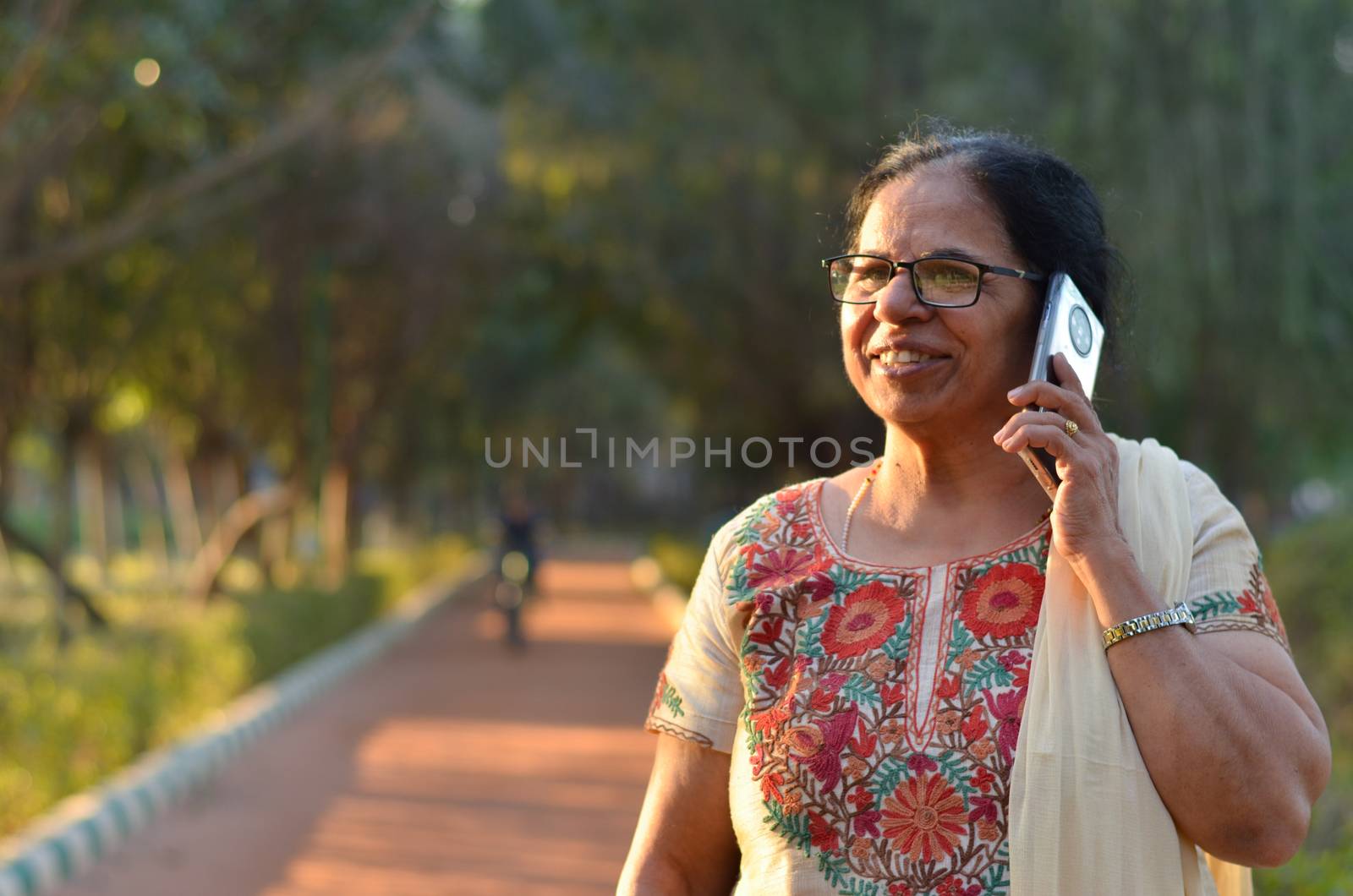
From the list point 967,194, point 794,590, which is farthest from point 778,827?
point 967,194

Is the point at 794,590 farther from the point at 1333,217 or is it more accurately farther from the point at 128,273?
the point at 128,273

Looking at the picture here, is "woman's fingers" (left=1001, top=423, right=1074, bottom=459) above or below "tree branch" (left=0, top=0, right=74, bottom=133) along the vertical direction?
below

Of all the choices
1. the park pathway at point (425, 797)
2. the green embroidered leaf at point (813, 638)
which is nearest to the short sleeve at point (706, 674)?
the green embroidered leaf at point (813, 638)

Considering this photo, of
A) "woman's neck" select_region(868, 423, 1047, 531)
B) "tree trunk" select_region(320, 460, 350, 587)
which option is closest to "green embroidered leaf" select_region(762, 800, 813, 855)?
"woman's neck" select_region(868, 423, 1047, 531)

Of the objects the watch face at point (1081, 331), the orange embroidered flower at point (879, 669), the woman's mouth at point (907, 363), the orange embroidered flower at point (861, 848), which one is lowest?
the orange embroidered flower at point (861, 848)

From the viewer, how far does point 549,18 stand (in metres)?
19.1

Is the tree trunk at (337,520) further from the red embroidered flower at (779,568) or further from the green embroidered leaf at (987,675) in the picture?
the green embroidered leaf at (987,675)

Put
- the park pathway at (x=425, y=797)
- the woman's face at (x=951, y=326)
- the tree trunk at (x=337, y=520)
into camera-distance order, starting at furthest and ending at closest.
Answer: the tree trunk at (x=337, y=520) → the park pathway at (x=425, y=797) → the woman's face at (x=951, y=326)

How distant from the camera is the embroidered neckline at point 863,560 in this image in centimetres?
222

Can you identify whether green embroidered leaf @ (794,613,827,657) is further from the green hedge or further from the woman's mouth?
the green hedge

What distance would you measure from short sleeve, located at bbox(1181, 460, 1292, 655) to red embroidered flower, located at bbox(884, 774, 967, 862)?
382mm

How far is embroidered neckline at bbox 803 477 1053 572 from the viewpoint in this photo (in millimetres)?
2217

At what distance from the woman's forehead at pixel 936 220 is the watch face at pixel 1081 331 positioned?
0.14 metres

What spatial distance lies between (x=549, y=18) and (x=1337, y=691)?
12780 millimetres
